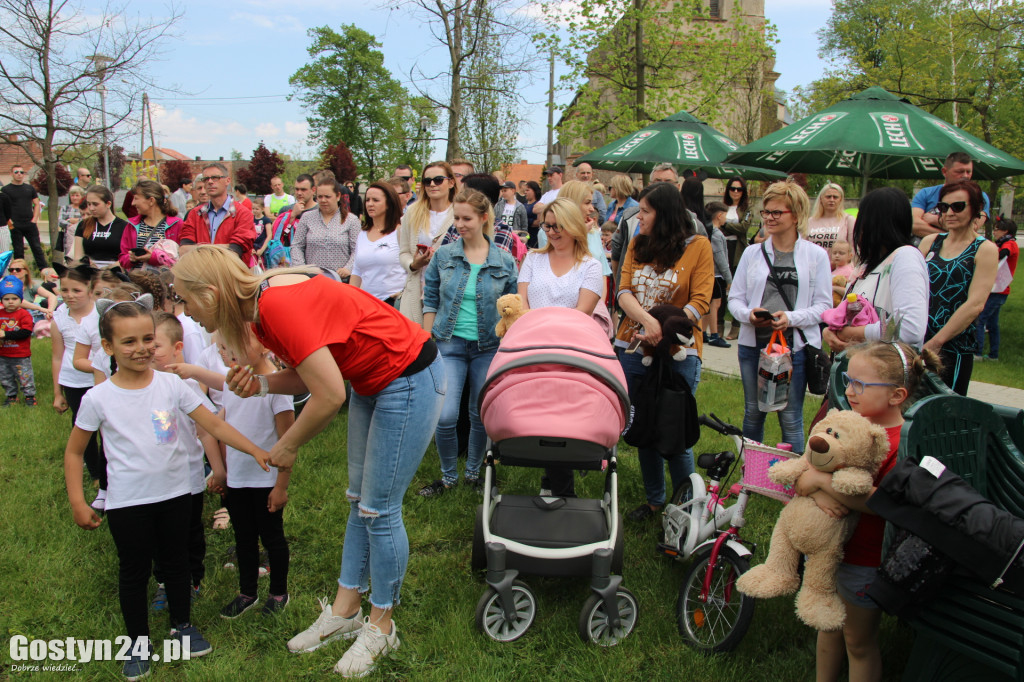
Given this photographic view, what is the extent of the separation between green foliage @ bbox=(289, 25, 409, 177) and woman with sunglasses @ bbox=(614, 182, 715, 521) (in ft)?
173

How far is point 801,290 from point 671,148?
5248 millimetres

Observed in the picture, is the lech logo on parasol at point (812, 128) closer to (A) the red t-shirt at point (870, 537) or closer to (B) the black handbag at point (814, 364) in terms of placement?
(B) the black handbag at point (814, 364)

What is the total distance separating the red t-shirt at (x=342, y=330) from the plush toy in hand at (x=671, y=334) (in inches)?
61.6

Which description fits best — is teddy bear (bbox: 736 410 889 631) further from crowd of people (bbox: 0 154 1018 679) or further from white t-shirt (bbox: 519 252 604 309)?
white t-shirt (bbox: 519 252 604 309)

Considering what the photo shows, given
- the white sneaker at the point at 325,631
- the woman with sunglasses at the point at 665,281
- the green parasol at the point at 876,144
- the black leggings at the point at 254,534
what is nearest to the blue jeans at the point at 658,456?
the woman with sunglasses at the point at 665,281

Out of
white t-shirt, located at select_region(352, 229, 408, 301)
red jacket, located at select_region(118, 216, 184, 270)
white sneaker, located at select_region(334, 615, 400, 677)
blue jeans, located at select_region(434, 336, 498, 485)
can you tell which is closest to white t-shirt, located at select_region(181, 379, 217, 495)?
white sneaker, located at select_region(334, 615, 400, 677)

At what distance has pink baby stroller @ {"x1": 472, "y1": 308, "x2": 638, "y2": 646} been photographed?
3174 millimetres

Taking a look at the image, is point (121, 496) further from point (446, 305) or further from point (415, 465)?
point (446, 305)

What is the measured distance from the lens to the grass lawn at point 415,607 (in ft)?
10.1

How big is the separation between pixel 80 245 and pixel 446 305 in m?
5.30

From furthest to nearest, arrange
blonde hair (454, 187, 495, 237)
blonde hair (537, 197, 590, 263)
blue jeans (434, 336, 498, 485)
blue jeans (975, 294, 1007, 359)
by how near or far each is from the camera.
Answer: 1. blue jeans (975, 294, 1007, 359)
2. blue jeans (434, 336, 498, 485)
3. blonde hair (454, 187, 495, 237)
4. blonde hair (537, 197, 590, 263)

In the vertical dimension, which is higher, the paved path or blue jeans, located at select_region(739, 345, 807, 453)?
blue jeans, located at select_region(739, 345, 807, 453)

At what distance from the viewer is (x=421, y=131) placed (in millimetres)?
17297

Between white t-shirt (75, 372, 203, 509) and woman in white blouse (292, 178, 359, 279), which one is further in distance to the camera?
woman in white blouse (292, 178, 359, 279)
